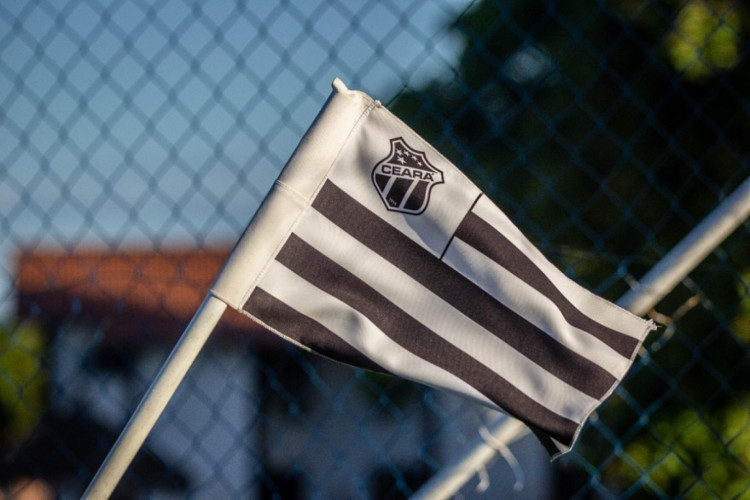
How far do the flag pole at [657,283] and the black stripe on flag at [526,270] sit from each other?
0.61 ft

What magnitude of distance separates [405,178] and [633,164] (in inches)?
57.3

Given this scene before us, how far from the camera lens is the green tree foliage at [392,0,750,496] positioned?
2.28m

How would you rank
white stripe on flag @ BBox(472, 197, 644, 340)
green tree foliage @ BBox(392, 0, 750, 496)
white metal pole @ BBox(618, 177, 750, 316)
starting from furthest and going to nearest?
green tree foliage @ BBox(392, 0, 750, 496)
white metal pole @ BBox(618, 177, 750, 316)
white stripe on flag @ BBox(472, 197, 644, 340)

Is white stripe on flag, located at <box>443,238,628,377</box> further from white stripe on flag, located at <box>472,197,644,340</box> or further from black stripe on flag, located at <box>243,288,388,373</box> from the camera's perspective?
black stripe on flag, located at <box>243,288,388,373</box>

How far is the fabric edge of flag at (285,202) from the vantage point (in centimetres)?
101

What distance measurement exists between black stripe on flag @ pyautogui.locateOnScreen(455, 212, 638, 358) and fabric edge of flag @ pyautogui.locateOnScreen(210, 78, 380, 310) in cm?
20

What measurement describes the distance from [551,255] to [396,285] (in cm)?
98

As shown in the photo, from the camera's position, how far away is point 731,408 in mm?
2389

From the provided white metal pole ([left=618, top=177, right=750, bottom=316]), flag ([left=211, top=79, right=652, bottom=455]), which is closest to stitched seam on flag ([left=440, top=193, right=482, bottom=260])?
flag ([left=211, top=79, right=652, bottom=455])

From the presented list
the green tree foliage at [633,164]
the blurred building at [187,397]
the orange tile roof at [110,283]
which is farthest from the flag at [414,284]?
the green tree foliage at [633,164]

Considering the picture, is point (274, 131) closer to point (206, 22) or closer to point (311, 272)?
point (206, 22)

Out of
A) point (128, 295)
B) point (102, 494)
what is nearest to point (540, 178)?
point (128, 295)

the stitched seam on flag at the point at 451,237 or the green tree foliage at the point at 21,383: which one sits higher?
the stitched seam on flag at the point at 451,237

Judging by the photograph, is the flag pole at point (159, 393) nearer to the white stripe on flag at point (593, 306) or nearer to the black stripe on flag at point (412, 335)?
the black stripe on flag at point (412, 335)
